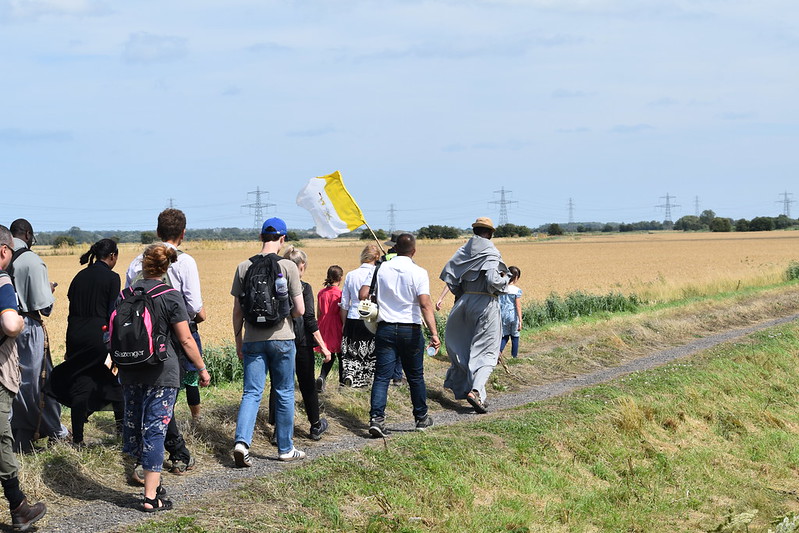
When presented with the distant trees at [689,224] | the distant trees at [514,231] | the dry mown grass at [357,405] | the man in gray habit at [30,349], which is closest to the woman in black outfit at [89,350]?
the man in gray habit at [30,349]

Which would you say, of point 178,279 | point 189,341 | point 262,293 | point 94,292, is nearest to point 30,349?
point 94,292

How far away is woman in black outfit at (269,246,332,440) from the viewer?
7.53 m

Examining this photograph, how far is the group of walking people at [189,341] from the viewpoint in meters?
5.92

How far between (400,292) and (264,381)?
1765 mm

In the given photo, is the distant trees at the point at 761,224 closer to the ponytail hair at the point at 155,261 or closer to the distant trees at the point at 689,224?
the distant trees at the point at 689,224

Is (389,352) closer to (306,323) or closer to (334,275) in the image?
(306,323)

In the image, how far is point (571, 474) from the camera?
26.2 feet

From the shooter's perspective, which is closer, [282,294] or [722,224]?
[282,294]

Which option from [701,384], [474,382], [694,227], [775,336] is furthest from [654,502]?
[694,227]

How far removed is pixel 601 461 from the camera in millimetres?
8453

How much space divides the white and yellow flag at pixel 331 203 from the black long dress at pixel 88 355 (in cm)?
367

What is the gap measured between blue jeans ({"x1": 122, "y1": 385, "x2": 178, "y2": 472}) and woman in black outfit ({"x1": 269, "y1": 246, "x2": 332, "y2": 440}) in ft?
5.22

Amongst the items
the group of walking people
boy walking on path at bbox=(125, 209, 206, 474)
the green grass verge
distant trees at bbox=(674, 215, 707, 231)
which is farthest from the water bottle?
distant trees at bbox=(674, 215, 707, 231)

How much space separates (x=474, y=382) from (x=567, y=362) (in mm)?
3889
